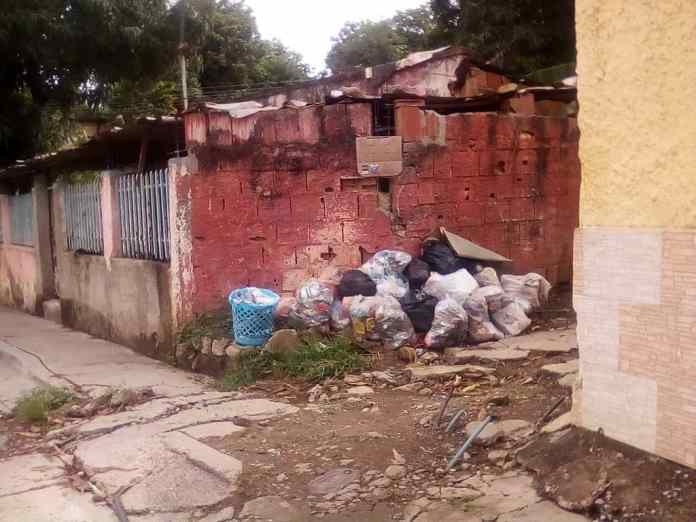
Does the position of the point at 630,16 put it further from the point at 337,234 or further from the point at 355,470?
the point at 337,234

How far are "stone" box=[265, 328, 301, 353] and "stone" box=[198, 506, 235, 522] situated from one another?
263 centimetres

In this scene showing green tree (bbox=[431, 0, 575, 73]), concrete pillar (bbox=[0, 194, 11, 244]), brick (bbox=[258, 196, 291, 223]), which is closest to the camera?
brick (bbox=[258, 196, 291, 223])

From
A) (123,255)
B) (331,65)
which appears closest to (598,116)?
(123,255)

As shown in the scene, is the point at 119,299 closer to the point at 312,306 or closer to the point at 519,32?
the point at 312,306

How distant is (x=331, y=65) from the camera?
37.6 m

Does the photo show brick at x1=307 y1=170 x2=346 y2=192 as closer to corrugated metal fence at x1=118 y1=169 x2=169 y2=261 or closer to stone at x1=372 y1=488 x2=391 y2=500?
corrugated metal fence at x1=118 y1=169 x2=169 y2=261

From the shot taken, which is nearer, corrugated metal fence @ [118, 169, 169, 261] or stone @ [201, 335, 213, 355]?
stone @ [201, 335, 213, 355]

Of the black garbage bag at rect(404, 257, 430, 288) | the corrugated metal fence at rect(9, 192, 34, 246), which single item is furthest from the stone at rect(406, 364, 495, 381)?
the corrugated metal fence at rect(9, 192, 34, 246)

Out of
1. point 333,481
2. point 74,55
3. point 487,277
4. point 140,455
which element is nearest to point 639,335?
point 333,481

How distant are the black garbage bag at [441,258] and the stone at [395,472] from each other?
356 cm

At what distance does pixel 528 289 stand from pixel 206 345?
3335 millimetres

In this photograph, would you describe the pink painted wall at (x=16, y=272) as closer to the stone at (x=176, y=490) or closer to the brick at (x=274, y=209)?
the brick at (x=274, y=209)

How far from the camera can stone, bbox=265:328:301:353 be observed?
655 cm

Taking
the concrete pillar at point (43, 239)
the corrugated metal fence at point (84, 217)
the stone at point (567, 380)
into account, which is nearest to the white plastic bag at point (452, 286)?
the stone at point (567, 380)
